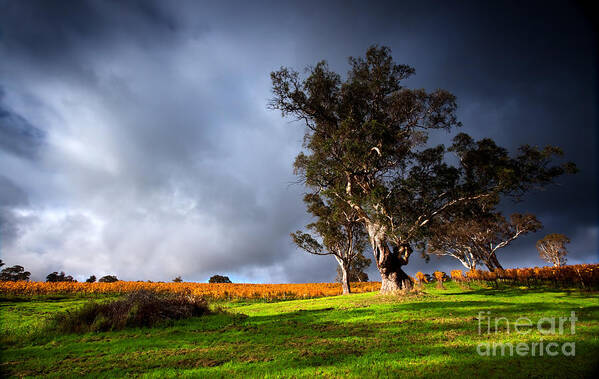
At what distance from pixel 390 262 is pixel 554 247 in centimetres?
4655

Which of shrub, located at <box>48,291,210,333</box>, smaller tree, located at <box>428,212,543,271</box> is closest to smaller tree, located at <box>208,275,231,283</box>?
smaller tree, located at <box>428,212,543,271</box>

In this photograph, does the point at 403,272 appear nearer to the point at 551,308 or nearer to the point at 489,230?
the point at 551,308

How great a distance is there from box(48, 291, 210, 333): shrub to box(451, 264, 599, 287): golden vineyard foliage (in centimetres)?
3214

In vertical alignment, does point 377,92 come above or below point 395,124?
above

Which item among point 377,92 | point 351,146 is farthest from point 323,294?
point 377,92

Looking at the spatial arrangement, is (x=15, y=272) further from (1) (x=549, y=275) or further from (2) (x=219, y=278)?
(1) (x=549, y=275)

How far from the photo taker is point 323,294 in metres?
39.9

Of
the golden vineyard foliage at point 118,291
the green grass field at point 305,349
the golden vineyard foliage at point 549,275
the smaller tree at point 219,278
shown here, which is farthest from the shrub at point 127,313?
the smaller tree at point 219,278

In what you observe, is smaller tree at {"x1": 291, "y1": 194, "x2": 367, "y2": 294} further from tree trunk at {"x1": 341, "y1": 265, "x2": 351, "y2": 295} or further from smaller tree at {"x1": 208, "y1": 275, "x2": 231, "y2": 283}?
smaller tree at {"x1": 208, "y1": 275, "x2": 231, "y2": 283}

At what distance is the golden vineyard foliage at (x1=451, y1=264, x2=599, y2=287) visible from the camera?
26000mm

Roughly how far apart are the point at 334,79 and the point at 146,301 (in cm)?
2363

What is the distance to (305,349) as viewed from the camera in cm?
798

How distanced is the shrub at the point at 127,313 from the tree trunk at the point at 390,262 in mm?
15723

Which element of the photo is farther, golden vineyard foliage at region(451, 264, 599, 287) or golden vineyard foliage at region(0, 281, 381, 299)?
golden vineyard foliage at region(0, 281, 381, 299)
